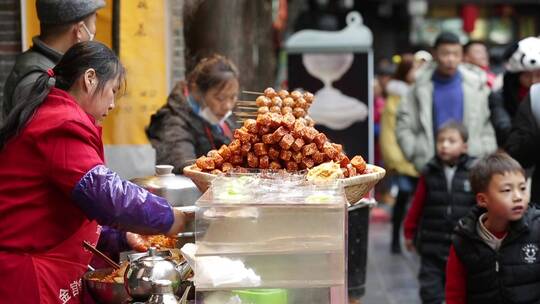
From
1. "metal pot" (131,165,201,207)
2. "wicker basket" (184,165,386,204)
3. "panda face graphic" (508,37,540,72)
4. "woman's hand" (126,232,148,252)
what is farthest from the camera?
"panda face graphic" (508,37,540,72)

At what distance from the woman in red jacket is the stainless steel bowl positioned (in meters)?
0.07

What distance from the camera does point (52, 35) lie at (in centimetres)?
516

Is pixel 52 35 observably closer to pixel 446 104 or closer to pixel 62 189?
pixel 62 189

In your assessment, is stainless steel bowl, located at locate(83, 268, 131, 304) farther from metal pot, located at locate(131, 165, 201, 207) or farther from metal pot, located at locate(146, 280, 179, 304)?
metal pot, located at locate(131, 165, 201, 207)

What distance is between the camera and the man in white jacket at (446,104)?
884cm

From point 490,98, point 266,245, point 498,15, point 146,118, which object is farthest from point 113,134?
point 498,15

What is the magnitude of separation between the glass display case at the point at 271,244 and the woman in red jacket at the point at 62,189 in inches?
15.1

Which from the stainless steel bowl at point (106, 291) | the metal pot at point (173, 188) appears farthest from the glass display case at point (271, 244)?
the metal pot at point (173, 188)

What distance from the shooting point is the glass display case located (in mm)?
3408

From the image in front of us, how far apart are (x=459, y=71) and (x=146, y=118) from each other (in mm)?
3243

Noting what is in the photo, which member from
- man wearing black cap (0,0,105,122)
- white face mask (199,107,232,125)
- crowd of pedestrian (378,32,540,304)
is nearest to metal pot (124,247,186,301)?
man wearing black cap (0,0,105,122)

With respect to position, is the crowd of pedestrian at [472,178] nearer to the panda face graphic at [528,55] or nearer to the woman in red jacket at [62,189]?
the panda face graphic at [528,55]

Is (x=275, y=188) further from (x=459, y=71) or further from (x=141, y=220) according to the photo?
(x=459, y=71)

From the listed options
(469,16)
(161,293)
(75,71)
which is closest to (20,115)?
(75,71)
